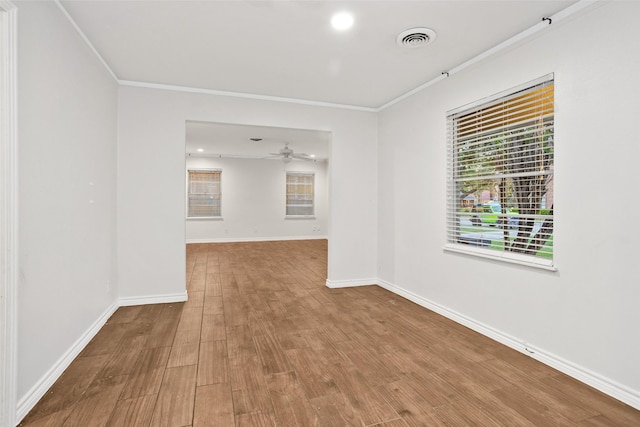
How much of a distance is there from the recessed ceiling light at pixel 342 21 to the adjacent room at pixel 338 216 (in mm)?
24

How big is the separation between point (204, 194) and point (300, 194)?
2.91 meters

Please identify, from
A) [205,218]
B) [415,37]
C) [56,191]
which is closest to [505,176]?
[415,37]

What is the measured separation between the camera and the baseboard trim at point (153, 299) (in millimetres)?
3643

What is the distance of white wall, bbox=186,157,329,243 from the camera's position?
9570 mm

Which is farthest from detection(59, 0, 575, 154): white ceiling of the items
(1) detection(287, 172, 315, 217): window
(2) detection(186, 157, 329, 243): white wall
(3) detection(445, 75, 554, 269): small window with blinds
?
(1) detection(287, 172, 315, 217): window

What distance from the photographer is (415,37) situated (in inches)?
103

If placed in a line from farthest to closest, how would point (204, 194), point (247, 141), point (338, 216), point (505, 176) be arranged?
1. point (204, 194)
2. point (247, 141)
3. point (338, 216)
4. point (505, 176)

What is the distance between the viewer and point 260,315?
3.38 m

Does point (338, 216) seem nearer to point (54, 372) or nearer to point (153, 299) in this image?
point (153, 299)

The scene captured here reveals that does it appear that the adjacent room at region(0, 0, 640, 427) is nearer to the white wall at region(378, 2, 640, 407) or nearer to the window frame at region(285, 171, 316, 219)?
the white wall at region(378, 2, 640, 407)

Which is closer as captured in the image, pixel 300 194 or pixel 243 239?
pixel 243 239

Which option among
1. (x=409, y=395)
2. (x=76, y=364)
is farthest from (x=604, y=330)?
(x=76, y=364)

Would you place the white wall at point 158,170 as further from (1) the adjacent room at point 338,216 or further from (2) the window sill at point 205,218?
(2) the window sill at point 205,218

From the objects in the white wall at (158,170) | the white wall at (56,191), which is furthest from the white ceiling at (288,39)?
the white wall at (56,191)
